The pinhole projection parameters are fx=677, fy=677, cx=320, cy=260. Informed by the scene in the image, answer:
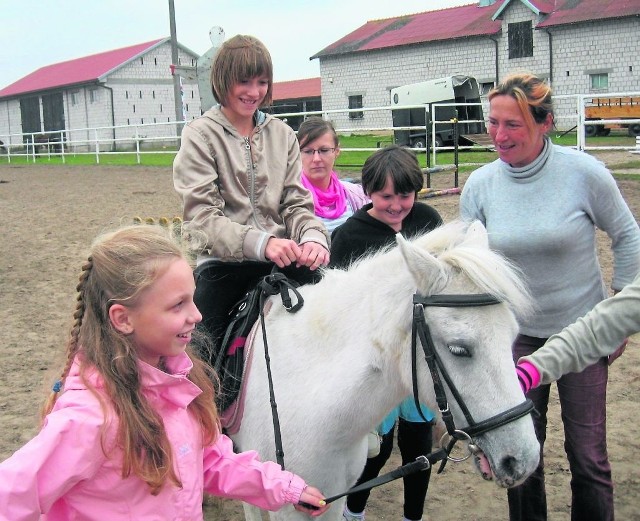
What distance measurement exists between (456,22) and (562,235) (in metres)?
37.9

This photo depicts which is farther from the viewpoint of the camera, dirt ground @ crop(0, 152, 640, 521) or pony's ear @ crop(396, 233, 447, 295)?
dirt ground @ crop(0, 152, 640, 521)

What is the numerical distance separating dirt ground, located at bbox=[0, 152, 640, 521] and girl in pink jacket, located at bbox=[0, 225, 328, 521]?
26 centimetres

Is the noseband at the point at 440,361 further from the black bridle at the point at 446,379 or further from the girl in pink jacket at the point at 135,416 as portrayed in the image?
the girl in pink jacket at the point at 135,416

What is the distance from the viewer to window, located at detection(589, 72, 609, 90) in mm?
31855

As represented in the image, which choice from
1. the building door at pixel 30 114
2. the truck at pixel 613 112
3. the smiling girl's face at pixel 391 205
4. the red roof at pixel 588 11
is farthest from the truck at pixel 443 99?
the building door at pixel 30 114

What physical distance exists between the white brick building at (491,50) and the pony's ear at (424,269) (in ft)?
93.0

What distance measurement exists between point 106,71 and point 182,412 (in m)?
46.9

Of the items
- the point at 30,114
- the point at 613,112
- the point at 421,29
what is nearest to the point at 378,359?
the point at 613,112

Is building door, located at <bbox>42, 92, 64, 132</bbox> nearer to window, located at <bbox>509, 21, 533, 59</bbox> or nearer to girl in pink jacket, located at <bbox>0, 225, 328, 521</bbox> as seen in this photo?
window, located at <bbox>509, 21, 533, 59</bbox>

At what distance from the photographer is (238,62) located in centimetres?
260

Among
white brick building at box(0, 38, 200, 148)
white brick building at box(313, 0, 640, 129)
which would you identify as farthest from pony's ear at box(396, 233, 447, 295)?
white brick building at box(0, 38, 200, 148)

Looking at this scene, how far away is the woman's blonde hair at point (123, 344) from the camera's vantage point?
5.34 ft

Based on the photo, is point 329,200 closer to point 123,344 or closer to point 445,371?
point 445,371

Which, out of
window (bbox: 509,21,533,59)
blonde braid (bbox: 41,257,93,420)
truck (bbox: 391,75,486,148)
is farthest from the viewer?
window (bbox: 509,21,533,59)
